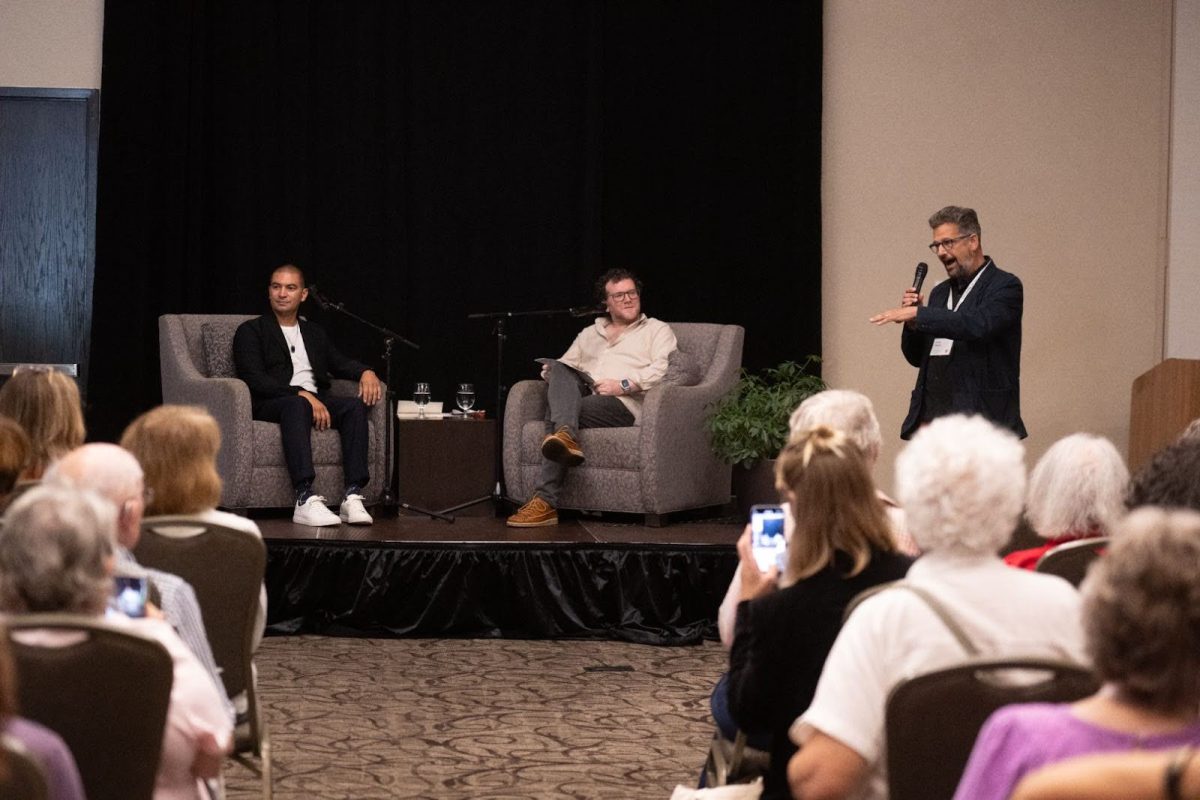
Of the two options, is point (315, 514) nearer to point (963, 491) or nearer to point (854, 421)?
point (854, 421)

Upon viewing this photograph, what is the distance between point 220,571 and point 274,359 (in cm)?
383

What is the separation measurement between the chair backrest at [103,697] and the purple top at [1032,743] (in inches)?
40.1

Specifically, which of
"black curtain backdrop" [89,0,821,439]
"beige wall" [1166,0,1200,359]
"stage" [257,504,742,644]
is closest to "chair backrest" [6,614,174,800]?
"stage" [257,504,742,644]

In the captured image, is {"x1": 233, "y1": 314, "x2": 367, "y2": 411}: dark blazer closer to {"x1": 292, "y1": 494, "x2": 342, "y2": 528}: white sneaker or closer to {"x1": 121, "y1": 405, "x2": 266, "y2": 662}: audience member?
{"x1": 292, "y1": 494, "x2": 342, "y2": 528}: white sneaker

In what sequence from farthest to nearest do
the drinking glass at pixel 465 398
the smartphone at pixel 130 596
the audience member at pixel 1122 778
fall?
1. the drinking glass at pixel 465 398
2. the smartphone at pixel 130 596
3. the audience member at pixel 1122 778

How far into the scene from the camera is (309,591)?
567cm

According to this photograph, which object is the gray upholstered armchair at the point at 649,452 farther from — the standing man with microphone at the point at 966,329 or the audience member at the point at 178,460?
the audience member at the point at 178,460

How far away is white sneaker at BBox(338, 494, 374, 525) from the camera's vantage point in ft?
20.0

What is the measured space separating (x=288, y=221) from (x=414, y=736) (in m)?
4.18

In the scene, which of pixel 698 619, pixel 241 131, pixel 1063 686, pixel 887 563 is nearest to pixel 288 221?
pixel 241 131

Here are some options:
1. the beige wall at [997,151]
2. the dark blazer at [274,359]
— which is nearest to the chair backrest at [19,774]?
the dark blazer at [274,359]

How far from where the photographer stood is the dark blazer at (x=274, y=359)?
21.1ft

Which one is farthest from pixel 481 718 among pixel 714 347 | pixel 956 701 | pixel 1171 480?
pixel 714 347

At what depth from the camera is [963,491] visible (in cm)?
201
